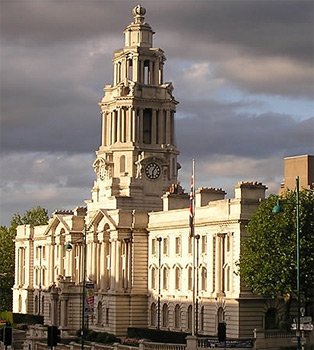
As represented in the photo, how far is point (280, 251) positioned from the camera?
96250 mm

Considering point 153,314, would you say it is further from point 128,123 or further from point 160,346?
point 160,346

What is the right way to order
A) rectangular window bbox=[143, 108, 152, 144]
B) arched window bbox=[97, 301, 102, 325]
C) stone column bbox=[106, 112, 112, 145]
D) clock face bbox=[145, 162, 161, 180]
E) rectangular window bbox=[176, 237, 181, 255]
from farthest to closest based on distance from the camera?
stone column bbox=[106, 112, 112, 145] < rectangular window bbox=[143, 108, 152, 144] < clock face bbox=[145, 162, 161, 180] < arched window bbox=[97, 301, 102, 325] < rectangular window bbox=[176, 237, 181, 255]

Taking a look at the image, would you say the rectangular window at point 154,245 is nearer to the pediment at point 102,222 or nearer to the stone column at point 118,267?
the stone column at point 118,267

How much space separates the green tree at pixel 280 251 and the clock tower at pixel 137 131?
122ft

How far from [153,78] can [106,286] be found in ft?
91.3

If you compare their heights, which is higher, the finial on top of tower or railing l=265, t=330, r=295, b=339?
the finial on top of tower

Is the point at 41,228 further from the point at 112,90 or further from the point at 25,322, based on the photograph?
the point at 112,90

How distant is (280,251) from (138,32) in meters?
52.5

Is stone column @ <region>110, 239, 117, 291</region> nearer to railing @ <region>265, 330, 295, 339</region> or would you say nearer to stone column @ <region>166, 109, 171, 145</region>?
stone column @ <region>166, 109, 171, 145</region>

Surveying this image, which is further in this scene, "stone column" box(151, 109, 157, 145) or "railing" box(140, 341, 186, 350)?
"stone column" box(151, 109, 157, 145)

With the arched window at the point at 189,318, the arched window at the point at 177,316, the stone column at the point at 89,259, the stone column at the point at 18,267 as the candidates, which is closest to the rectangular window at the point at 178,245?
the arched window at the point at 177,316

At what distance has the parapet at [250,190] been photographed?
104m

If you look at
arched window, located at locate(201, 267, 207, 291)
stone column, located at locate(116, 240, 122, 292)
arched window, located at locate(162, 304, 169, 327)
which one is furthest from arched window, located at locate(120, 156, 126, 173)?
arched window, located at locate(201, 267, 207, 291)

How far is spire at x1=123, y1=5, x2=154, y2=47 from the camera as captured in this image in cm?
14038
